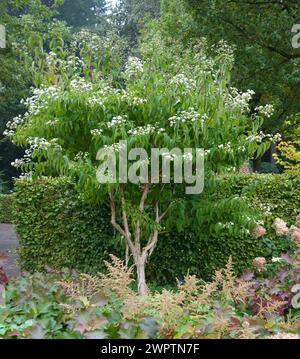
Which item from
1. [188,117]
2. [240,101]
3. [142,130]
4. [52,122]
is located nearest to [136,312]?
[142,130]

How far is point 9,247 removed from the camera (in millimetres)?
11867

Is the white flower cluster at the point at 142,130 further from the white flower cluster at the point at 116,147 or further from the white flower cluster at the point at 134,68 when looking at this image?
the white flower cluster at the point at 134,68

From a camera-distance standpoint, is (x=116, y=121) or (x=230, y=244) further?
(x=230, y=244)

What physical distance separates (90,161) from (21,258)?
304cm

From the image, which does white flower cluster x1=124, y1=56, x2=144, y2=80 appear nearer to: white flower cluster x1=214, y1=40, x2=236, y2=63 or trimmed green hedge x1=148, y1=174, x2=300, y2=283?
white flower cluster x1=214, y1=40, x2=236, y2=63

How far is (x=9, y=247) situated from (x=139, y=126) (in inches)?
305

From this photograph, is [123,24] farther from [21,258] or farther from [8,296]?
[8,296]

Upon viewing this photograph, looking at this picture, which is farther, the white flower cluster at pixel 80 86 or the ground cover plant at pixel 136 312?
the white flower cluster at pixel 80 86

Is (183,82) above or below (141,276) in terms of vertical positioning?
above

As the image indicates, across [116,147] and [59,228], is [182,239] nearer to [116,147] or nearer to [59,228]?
[59,228]

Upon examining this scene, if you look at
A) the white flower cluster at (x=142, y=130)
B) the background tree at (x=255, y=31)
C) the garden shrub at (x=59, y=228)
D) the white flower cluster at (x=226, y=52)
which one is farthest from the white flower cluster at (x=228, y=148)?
the background tree at (x=255, y=31)

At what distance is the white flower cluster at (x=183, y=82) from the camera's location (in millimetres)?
4969
